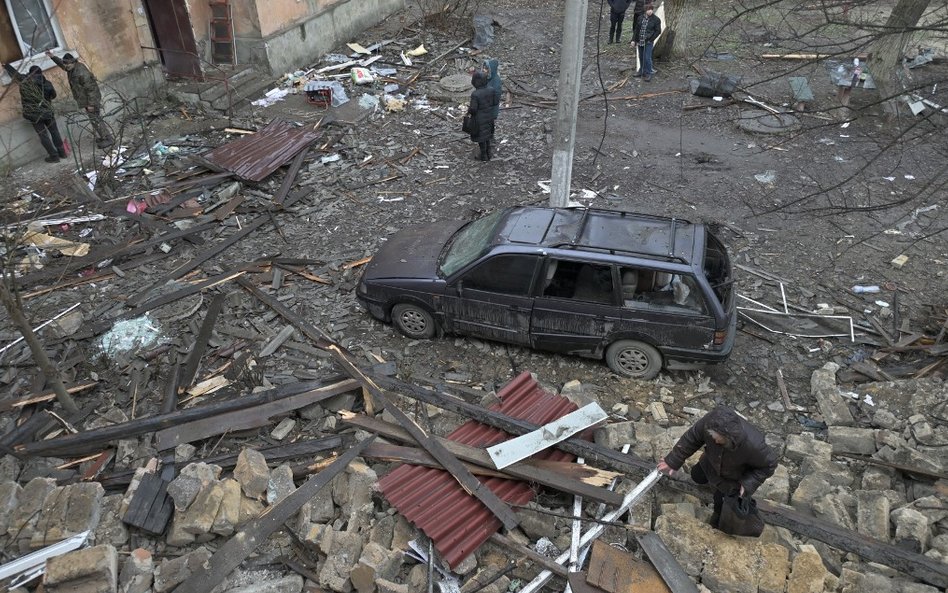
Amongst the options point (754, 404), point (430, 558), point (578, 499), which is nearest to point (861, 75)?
point (754, 404)

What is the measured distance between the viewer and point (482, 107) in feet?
37.6

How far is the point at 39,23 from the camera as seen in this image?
12.0 metres

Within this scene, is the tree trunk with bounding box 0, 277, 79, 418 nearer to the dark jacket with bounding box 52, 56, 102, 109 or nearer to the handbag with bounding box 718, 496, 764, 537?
the handbag with bounding box 718, 496, 764, 537

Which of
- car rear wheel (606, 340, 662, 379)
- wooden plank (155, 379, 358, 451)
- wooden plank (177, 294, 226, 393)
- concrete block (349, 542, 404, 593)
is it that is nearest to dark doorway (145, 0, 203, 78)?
wooden plank (177, 294, 226, 393)

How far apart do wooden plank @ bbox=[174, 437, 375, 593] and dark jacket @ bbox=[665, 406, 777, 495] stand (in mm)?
3030

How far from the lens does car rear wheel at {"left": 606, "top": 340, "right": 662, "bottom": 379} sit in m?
6.99

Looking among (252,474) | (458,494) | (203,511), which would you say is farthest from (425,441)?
(203,511)

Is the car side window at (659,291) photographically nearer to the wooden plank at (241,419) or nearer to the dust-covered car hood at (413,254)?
the dust-covered car hood at (413,254)

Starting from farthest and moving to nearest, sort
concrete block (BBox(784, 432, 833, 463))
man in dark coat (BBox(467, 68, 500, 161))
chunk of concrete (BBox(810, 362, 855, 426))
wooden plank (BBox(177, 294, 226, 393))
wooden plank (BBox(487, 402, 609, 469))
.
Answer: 1. man in dark coat (BBox(467, 68, 500, 161))
2. wooden plank (BBox(177, 294, 226, 393))
3. chunk of concrete (BBox(810, 362, 855, 426))
4. concrete block (BBox(784, 432, 833, 463))
5. wooden plank (BBox(487, 402, 609, 469))

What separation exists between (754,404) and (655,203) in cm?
490

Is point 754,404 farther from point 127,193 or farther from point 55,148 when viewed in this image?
point 55,148

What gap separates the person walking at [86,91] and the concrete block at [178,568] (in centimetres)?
1035

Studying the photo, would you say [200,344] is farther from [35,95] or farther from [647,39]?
[647,39]

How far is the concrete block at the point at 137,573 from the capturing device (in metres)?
4.61
